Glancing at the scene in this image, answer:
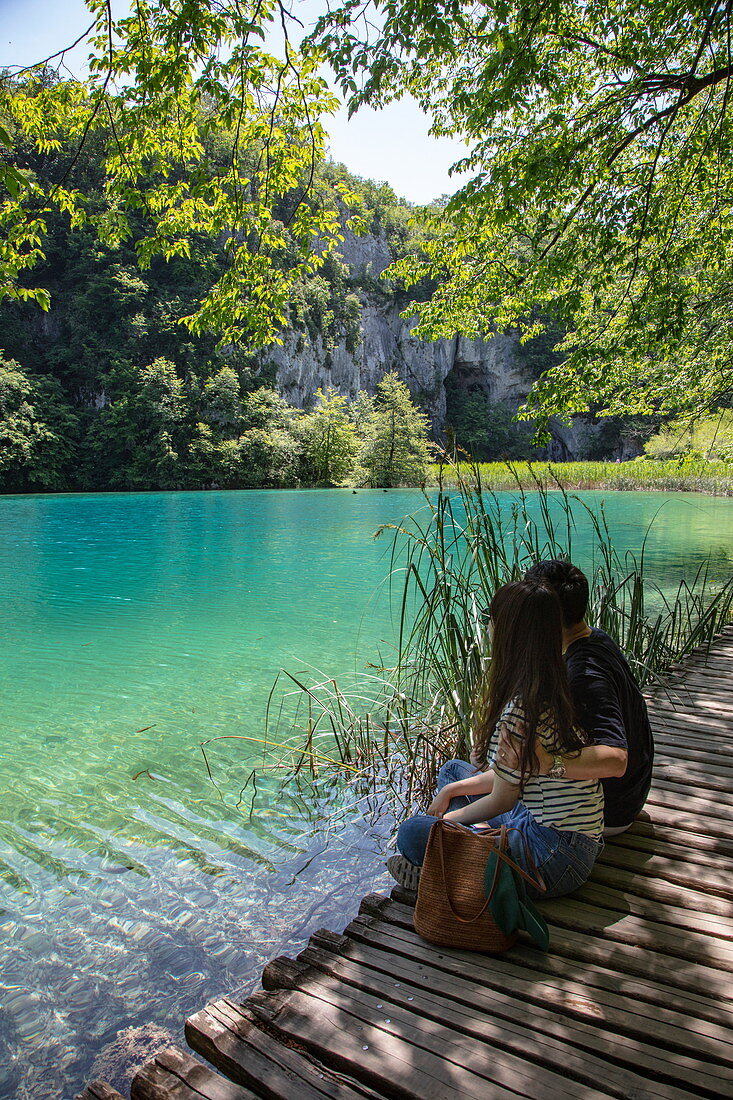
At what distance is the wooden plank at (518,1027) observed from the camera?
1.28 meters

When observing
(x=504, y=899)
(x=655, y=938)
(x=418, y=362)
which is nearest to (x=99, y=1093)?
(x=504, y=899)

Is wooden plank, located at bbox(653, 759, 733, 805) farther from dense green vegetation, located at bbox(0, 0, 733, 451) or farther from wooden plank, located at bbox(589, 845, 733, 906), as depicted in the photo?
dense green vegetation, located at bbox(0, 0, 733, 451)

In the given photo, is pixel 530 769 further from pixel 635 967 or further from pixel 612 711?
pixel 635 967

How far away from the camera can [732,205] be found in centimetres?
622

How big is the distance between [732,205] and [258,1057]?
7409mm

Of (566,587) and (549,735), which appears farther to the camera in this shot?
(566,587)

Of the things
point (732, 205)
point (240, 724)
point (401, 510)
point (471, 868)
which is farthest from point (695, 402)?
point (401, 510)

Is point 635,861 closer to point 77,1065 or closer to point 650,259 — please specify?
point 77,1065

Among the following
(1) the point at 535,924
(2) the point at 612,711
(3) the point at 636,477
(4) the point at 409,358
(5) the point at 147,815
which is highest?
(4) the point at 409,358

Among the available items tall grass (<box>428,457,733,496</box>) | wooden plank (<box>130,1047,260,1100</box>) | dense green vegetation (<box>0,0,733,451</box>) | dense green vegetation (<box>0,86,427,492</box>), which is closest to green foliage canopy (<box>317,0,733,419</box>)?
dense green vegetation (<box>0,0,733,451</box>)

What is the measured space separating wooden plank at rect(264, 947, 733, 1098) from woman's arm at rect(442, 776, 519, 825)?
0.38m

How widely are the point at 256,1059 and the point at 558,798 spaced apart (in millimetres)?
918

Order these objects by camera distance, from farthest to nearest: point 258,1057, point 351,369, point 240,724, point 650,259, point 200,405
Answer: point 351,369 → point 200,405 → point 650,259 → point 240,724 → point 258,1057

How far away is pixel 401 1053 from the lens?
1.36 m
